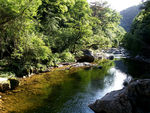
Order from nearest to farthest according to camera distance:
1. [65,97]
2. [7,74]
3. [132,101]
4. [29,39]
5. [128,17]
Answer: [132,101] → [65,97] → [7,74] → [29,39] → [128,17]

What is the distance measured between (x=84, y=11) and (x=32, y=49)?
2192cm

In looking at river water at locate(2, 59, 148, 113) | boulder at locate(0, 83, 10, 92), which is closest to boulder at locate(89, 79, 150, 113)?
river water at locate(2, 59, 148, 113)

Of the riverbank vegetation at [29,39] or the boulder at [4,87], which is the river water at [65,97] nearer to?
the boulder at [4,87]

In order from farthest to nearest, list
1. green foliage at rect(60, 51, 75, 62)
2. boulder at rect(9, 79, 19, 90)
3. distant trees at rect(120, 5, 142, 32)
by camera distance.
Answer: distant trees at rect(120, 5, 142, 32) → green foliage at rect(60, 51, 75, 62) → boulder at rect(9, 79, 19, 90)

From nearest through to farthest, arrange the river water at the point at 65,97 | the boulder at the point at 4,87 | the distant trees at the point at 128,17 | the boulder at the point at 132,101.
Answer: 1. the boulder at the point at 132,101
2. the river water at the point at 65,97
3. the boulder at the point at 4,87
4. the distant trees at the point at 128,17

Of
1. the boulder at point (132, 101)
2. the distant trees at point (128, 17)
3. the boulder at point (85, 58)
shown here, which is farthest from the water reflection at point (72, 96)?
the distant trees at point (128, 17)


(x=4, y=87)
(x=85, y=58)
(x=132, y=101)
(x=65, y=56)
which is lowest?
(x=132, y=101)

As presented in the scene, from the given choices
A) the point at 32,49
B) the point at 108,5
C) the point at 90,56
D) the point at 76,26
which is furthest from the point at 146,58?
the point at 32,49

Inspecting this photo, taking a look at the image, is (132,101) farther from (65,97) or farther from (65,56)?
(65,56)

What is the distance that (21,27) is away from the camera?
53.5 feet

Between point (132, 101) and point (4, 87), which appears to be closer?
point (132, 101)

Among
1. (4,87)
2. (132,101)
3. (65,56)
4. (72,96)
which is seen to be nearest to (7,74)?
(4,87)

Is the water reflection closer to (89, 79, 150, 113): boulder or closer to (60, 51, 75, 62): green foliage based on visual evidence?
(89, 79, 150, 113): boulder

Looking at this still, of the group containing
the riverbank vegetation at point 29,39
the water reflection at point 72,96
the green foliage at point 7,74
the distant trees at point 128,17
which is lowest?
the water reflection at point 72,96
